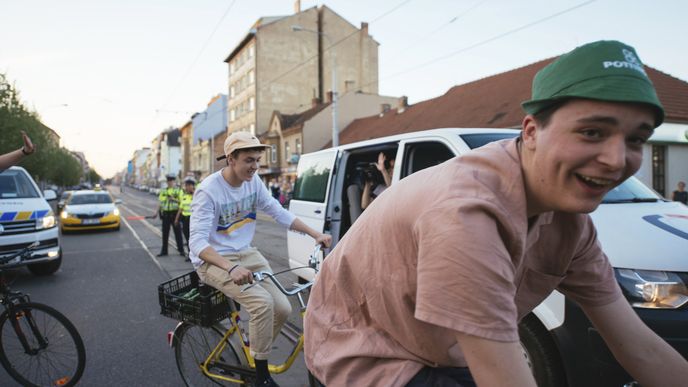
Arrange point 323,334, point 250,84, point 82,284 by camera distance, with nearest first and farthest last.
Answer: point 323,334
point 82,284
point 250,84

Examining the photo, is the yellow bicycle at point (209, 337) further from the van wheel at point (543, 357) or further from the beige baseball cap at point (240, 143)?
the van wheel at point (543, 357)

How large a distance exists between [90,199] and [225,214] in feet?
53.2

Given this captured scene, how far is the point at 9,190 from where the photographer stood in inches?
312

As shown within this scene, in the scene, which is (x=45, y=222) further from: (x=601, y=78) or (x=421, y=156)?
(x=601, y=78)

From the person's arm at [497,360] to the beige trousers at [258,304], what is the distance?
2.21m

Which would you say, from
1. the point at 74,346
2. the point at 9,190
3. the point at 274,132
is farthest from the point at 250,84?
the point at 74,346

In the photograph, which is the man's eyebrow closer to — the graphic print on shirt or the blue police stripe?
the graphic print on shirt

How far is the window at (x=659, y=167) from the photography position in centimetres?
1738

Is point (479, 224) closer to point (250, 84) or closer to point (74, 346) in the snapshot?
point (74, 346)

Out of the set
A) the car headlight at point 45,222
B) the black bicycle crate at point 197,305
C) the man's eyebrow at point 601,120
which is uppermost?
the man's eyebrow at point 601,120

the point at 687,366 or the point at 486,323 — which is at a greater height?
A: the point at 486,323

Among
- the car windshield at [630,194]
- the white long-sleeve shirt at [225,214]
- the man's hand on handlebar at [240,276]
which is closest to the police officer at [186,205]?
the white long-sleeve shirt at [225,214]

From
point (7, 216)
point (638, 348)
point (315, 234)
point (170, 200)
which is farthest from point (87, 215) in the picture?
point (638, 348)

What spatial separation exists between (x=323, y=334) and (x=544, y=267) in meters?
0.70
